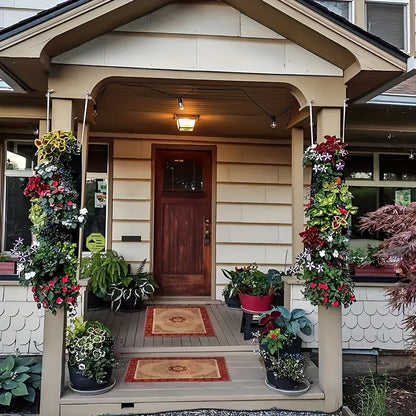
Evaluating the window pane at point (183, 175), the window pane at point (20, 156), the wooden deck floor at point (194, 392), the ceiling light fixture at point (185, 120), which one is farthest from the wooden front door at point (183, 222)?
the wooden deck floor at point (194, 392)

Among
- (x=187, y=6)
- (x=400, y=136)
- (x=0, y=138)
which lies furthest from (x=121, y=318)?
(x=400, y=136)

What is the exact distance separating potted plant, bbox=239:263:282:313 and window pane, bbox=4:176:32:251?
278cm

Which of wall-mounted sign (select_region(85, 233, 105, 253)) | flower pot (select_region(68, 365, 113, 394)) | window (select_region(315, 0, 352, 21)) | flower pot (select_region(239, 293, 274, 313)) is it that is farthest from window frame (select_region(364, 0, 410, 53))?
flower pot (select_region(68, 365, 113, 394))

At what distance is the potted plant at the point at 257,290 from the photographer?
3.97 meters

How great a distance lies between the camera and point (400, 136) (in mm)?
4809

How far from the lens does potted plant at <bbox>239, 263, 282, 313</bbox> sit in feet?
13.0

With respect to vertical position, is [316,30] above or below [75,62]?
above

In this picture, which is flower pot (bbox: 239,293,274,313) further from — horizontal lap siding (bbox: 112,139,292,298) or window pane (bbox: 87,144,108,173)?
window pane (bbox: 87,144,108,173)

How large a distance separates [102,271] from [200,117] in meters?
2.16

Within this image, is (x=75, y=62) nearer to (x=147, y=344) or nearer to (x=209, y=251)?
(x=147, y=344)

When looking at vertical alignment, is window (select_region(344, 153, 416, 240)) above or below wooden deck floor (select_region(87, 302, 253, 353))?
above

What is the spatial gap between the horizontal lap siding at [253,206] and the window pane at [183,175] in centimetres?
33

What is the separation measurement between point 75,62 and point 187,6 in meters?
0.98

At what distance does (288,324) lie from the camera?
3.32 meters
